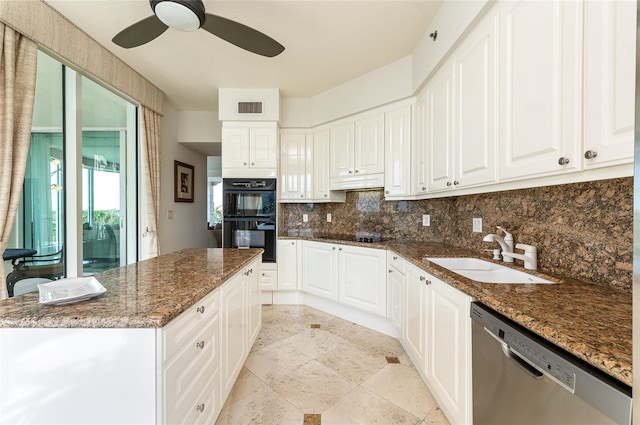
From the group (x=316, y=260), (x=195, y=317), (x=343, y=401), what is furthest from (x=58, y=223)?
(x=343, y=401)

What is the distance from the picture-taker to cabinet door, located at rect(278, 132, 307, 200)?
353cm

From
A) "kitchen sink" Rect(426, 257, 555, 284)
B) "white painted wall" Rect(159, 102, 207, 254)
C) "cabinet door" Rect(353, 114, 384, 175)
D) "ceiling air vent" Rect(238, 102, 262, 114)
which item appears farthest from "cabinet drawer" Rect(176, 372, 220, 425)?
"ceiling air vent" Rect(238, 102, 262, 114)

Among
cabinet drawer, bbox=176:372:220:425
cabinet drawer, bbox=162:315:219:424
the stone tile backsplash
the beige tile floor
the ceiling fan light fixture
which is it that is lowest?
the beige tile floor

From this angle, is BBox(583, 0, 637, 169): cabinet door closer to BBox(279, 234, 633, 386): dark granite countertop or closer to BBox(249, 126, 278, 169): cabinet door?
BBox(279, 234, 633, 386): dark granite countertop

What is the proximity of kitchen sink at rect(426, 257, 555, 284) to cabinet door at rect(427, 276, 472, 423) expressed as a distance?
21 cm

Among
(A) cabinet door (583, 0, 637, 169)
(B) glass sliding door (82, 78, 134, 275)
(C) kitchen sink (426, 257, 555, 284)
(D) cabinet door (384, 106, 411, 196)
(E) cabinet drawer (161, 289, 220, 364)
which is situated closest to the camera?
(A) cabinet door (583, 0, 637, 169)

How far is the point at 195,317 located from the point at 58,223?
212 cm

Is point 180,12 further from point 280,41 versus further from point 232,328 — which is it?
point 232,328

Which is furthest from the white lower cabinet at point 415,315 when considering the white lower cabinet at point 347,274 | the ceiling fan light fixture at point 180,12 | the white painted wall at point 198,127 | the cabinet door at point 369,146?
the white painted wall at point 198,127

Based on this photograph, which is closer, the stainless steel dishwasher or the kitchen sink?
the stainless steel dishwasher

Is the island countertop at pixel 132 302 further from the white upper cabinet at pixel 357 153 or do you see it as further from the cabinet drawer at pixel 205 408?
the white upper cabinet at pixel 357 153

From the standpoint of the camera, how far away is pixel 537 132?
1112mm

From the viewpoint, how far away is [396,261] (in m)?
2.30

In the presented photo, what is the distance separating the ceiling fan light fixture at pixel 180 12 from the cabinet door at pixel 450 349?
205 centimetres
